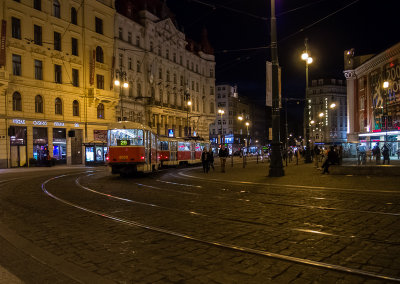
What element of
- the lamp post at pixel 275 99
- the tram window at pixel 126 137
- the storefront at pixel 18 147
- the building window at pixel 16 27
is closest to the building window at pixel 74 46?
the building window at pixel 16 27

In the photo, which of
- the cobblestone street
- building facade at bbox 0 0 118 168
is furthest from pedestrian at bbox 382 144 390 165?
building facade at bbox 0 0 118 168

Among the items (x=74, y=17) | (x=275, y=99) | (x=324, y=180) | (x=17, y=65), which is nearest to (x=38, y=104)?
(x=17, y=65)

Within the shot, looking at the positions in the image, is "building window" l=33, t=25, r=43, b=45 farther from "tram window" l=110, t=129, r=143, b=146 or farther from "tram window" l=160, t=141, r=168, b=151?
"tram window" l=110, t=129, r=143, b=146

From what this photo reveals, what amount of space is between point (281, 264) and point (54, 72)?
36621mm

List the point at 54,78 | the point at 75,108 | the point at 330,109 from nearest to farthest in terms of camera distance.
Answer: the point at 54,78 < the point at 75,108 < the point at 330,109

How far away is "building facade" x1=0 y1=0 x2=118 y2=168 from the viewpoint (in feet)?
104

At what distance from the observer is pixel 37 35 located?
3475 cm

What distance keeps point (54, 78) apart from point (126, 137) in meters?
20.7

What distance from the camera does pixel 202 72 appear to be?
224ft

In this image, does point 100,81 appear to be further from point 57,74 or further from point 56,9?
point 56,9

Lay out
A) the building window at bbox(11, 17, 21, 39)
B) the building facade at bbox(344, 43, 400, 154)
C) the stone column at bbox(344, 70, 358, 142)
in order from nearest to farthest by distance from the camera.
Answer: the building window at bbox(11, 17, 21, 39) → the building facade at bbox(344, 43, 400, 154) → the stone column at bbox(344, 70, 358, 142)

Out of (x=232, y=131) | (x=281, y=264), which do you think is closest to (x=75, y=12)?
(x=281, y=264)

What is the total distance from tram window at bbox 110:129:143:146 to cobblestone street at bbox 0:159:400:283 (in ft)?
30.9

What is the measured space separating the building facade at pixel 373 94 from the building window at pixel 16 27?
35737mm
